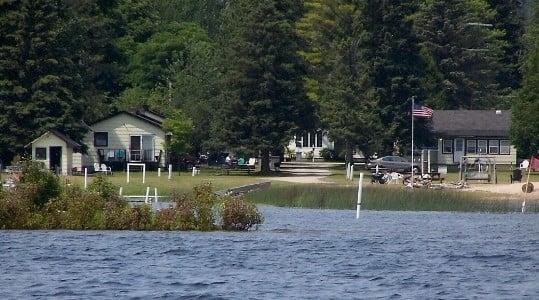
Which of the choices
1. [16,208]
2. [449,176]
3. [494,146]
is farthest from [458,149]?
[16,208]

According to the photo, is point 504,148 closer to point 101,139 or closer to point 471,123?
point 471,123

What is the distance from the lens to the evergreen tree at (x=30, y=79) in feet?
297

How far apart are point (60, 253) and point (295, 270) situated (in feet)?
23.7

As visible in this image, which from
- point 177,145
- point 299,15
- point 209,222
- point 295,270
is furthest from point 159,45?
point 295,270

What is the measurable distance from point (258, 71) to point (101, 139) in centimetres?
1154

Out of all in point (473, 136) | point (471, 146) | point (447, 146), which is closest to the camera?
point (473, 136)

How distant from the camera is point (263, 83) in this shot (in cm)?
9619

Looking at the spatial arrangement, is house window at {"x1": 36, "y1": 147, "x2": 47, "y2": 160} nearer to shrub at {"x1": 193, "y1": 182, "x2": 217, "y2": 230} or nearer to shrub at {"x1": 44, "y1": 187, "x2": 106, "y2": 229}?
shrub at {"x1": 44, "y1": 187, "x2": 106, "y2": 229}

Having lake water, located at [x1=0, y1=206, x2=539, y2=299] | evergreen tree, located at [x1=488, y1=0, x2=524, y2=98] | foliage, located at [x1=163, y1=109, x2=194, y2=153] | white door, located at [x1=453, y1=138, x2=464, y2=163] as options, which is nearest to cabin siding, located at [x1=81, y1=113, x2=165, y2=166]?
foliage, located at [x1=163, y1=109, x2=194, y2=153]

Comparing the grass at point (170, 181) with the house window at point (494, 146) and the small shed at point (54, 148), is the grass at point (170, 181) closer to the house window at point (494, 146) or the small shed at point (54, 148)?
the small shed at point (54, 148)

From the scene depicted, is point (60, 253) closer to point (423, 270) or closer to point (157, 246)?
point (157, 246)

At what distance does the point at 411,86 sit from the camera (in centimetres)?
10456

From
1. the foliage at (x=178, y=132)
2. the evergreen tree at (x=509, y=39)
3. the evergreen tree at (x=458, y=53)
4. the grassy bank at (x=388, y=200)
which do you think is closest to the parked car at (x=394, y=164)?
the foliage at (x=178, y=132)

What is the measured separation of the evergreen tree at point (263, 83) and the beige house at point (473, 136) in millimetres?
16890
